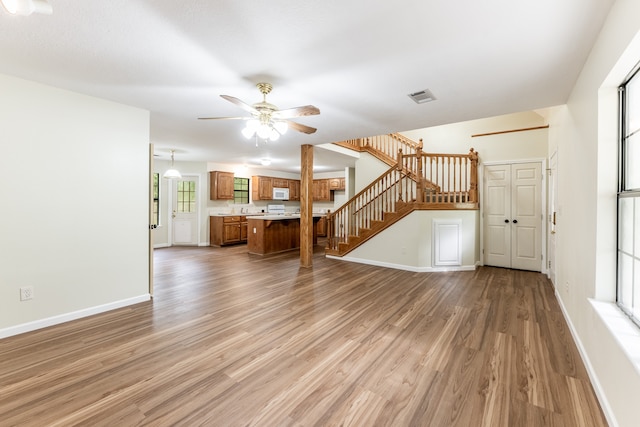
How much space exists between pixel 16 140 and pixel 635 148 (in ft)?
16.3

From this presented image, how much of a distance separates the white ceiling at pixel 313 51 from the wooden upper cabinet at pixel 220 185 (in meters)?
4.71

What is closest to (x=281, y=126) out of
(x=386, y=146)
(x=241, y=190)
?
(x=386, y=146)

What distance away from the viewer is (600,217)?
A: 1891 millimetres

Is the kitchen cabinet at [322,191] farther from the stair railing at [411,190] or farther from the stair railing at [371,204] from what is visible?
the stair railing at [371,204]

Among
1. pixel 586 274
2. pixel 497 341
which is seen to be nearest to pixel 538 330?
pixel 497 341

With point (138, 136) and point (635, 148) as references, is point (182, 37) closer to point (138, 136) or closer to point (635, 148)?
point (138, 136)

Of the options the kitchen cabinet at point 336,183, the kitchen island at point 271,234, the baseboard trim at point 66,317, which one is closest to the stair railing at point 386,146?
the kitchen island at point 271,234

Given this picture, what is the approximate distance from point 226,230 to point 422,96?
6.50 metres

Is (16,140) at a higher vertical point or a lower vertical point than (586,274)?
higher

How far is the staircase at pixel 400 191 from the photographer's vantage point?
16.6 feet

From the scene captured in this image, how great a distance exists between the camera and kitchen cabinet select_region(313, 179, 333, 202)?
9.77 metres

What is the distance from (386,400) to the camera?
1723 mm

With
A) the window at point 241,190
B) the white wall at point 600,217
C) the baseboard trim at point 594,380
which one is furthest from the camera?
the window at point 241,190

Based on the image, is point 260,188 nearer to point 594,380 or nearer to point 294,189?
point 294,189
